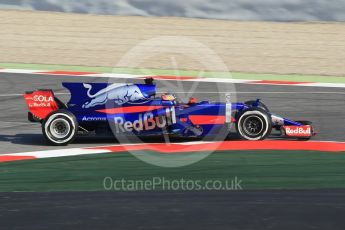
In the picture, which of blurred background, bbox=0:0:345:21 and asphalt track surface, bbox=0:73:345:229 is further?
blurred background, bbox=0:0:345:21

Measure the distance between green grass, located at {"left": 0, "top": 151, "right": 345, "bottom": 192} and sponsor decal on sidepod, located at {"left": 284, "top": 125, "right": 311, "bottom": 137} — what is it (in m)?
1.12

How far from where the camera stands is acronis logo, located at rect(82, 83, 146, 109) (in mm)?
14039

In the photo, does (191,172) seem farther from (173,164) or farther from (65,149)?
(65,149)

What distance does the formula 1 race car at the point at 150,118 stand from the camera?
13.8 metres

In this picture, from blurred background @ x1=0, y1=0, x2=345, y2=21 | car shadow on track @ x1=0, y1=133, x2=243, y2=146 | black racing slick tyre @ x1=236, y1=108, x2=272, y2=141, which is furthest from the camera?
blurred background @ x1=0, y1=0, x2=345, y2=21

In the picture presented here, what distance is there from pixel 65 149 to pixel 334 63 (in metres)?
12.3

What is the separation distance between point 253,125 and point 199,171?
2878mm

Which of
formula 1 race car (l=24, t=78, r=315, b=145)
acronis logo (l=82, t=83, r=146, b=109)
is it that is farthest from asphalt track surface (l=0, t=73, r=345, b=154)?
acronis logo (l=82, t=83, r=146, b=109)

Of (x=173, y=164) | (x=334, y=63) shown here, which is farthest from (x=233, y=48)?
(x=173, y=164)

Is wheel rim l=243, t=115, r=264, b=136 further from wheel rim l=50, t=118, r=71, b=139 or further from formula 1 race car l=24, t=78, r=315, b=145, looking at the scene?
wheel rim l=50, t=118, r=71, b=139

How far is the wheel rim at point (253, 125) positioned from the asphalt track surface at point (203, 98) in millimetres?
1166

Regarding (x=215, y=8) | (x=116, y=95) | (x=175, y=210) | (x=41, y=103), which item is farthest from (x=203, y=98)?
(x=215, y=8)

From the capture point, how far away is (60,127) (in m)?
13.9

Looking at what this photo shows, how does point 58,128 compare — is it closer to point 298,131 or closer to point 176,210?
point 298,131
